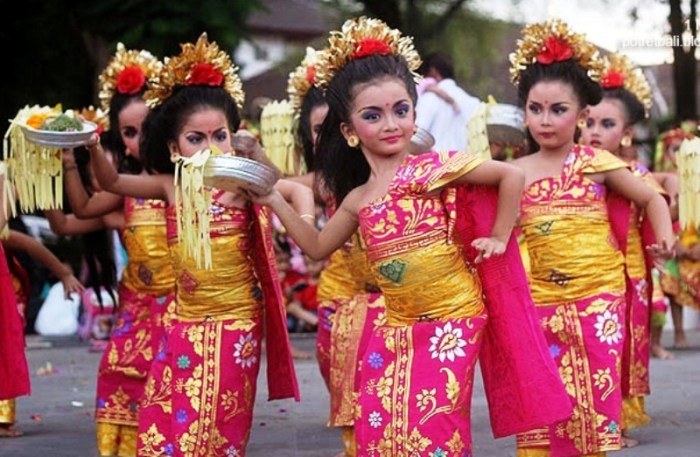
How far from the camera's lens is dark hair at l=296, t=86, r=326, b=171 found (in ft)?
27.2

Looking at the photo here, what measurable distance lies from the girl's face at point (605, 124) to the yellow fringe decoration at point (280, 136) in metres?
1.84

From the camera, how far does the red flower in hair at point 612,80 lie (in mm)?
8648

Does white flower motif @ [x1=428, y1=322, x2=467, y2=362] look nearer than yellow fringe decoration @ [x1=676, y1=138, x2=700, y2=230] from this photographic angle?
Yes

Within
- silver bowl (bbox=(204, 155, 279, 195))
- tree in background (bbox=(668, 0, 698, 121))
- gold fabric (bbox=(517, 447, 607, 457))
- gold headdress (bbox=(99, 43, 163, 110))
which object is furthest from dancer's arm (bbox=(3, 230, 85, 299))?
tree in background (bbox=(668, 0, 698, 121))

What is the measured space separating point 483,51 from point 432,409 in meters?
31.6

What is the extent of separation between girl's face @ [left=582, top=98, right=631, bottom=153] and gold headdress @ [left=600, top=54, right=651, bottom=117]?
122 millimetres

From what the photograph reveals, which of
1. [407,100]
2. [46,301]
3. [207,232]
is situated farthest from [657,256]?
[46,301]

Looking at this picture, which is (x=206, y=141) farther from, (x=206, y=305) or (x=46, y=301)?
(x=46, y=301)

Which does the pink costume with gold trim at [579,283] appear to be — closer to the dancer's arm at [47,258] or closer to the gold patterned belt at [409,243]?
the gold patterned belt at [409,243]

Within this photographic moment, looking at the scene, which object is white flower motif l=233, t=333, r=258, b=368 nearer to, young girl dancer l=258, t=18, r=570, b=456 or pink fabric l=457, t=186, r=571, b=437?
young girl dancer l=258, t=18, r=570, b=456

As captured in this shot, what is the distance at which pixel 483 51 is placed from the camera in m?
36.6

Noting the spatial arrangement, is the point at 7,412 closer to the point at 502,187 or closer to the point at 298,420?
the point at 298,420

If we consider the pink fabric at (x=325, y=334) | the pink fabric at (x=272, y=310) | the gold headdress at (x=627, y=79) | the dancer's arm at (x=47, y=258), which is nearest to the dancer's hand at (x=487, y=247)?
the pink fabric at (x=272, y=310)

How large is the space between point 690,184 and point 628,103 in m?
1.13
